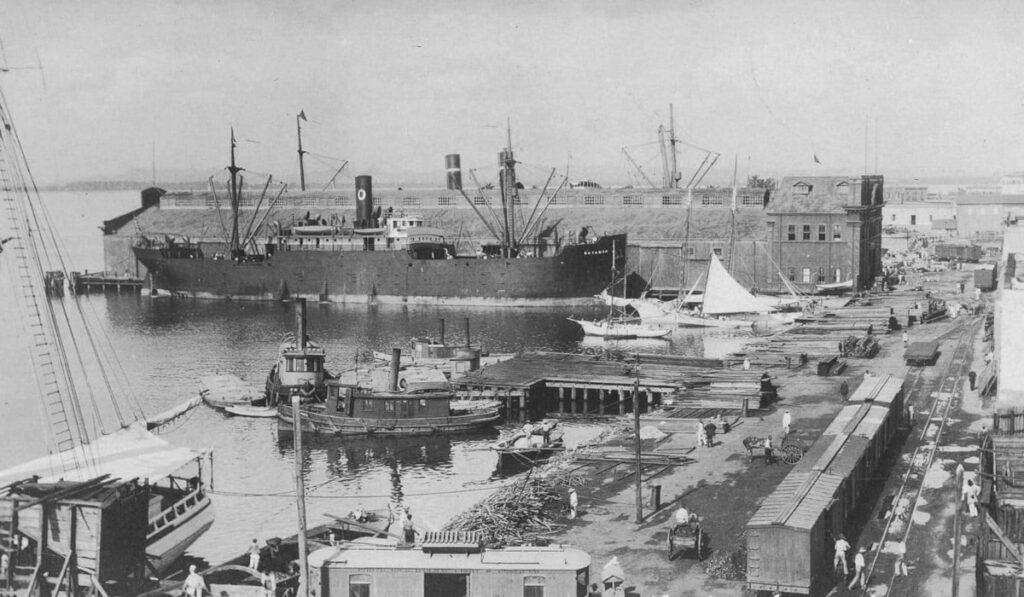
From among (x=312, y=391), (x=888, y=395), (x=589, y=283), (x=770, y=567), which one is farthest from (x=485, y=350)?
(x=770, y=567)

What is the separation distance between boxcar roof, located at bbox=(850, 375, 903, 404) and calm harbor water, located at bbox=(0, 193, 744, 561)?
43.6 ft

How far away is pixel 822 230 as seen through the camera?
8938cm

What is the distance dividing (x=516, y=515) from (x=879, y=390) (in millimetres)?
16545

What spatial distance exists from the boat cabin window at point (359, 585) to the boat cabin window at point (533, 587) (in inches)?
126

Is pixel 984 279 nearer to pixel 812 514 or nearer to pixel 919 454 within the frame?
pixel 919 454

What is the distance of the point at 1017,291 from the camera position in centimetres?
3128

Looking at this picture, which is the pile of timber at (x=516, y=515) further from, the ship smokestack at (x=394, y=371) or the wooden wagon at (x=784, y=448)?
the ship smokestack at (x=394, y=371)

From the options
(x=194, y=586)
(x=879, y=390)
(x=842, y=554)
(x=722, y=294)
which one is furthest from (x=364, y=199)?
(x=842, y=554)

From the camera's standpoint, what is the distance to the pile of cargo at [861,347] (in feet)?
177

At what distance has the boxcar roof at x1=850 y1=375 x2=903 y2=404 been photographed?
35625mm

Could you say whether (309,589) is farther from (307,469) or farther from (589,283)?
(589,283)

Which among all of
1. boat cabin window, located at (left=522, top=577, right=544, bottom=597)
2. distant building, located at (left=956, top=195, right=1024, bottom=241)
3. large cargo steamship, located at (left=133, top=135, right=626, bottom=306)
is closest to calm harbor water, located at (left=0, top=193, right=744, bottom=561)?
large cargo steamship, located at (left=133, top=135, right=626, bottom=306)

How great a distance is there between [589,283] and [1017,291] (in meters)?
64.5

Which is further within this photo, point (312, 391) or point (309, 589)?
point (312, 391)
